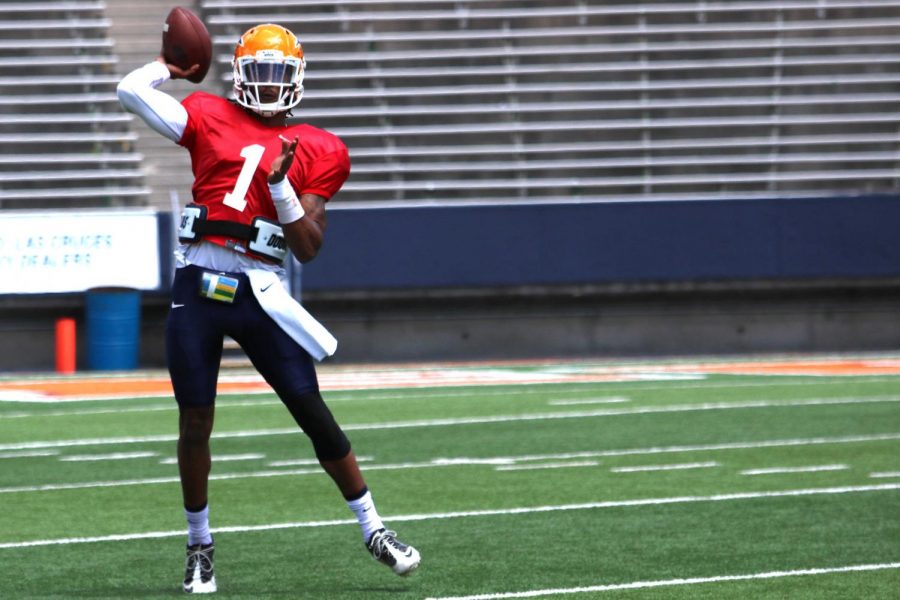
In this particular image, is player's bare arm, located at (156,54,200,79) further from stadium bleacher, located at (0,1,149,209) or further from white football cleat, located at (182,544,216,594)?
stadium bleacher, located at (0,1,149,209)

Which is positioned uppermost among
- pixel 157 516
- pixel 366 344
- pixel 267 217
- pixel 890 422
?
pixel 267 217

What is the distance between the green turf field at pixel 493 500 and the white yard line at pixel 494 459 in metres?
0.02

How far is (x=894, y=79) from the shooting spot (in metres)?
21.1

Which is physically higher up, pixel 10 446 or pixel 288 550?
pixel 288 550

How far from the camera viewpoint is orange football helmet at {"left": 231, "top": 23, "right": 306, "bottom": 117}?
523 centimetres

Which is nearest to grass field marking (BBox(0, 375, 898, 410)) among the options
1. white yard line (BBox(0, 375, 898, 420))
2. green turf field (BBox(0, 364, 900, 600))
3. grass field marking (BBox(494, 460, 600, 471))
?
white yard line (BBox(0, 375, 898, 420))

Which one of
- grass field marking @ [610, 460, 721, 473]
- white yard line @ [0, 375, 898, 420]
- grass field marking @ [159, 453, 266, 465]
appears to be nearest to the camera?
grass field marking @ [610, 460, 721, 473]

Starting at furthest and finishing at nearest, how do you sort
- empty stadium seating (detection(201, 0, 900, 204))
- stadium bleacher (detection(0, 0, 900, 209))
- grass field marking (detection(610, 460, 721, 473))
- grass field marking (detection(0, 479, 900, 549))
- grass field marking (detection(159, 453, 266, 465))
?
empty stadium seating (detection(201, 0, 900, 204))
stadium bleacher (detection(0, 0, 900, 209))
grass field marking (detection(159, 453, 266, 465))
grass field marking (detection(610, 460, 721, 473))
grass field marking (detection(0, 479, 900, 549))

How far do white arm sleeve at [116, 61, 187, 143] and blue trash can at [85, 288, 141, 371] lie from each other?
42.4 feet

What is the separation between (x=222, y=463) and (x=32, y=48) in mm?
12775

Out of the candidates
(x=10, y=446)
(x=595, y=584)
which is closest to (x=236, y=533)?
(x=595, y=584)

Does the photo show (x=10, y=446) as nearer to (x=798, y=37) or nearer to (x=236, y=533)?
(x=236, y=533)

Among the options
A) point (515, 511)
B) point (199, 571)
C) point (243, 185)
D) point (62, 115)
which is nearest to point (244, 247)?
point (243, 185)

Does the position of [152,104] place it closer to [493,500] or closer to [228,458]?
[493,500]
